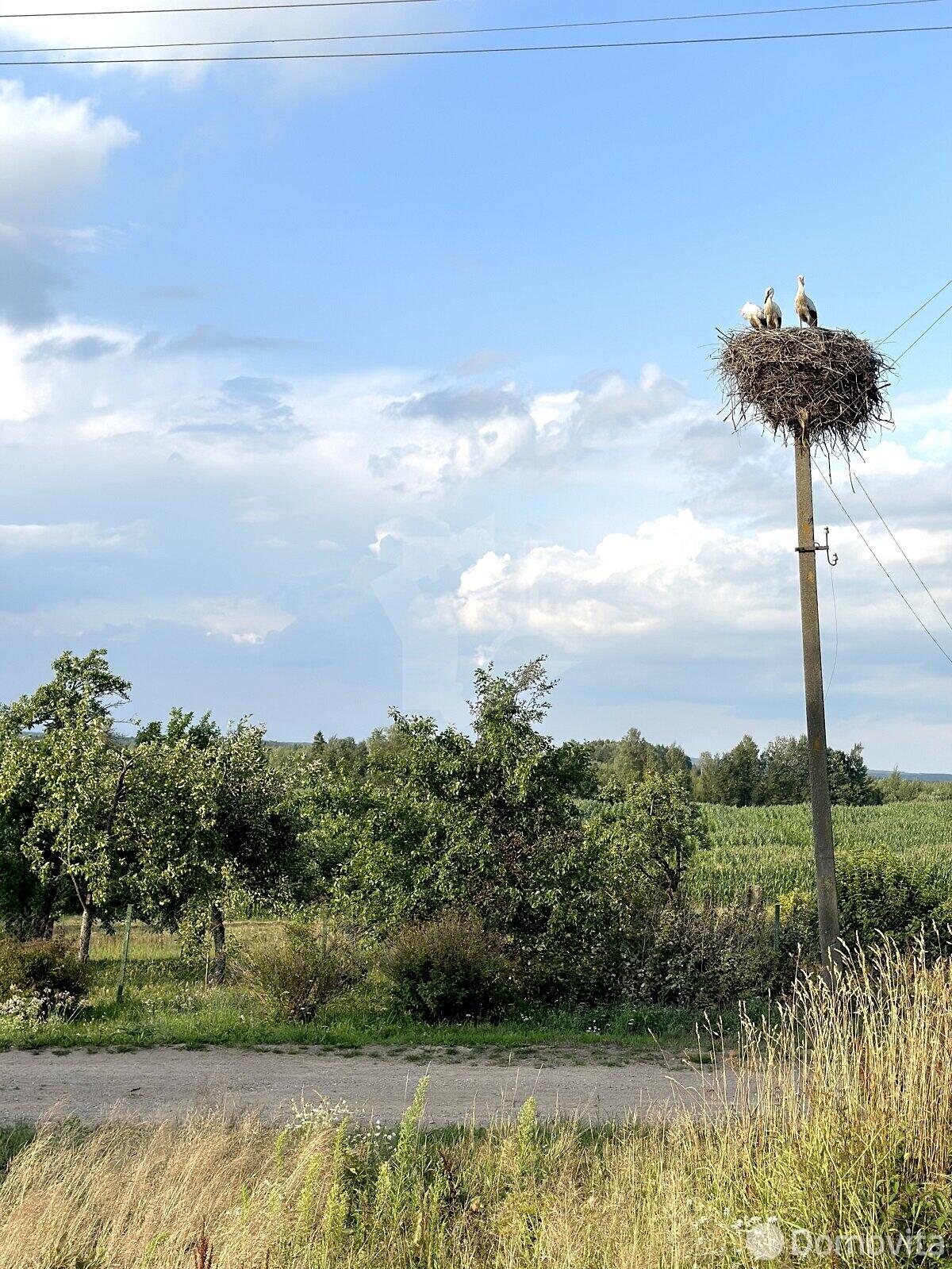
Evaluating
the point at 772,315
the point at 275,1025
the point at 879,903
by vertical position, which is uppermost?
the point at 772,315

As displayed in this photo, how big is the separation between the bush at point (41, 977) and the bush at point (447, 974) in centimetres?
458

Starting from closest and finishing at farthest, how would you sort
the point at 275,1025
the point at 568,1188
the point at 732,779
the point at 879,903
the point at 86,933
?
the point at 568,1188 → the point at 275,1025 → the point at 879,903 → the point at 86,933 → the point at 732,779

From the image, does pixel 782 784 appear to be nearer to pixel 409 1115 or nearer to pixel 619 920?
pixel 619 920

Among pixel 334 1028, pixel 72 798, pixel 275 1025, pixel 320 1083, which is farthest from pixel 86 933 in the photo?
pixel 320 1083

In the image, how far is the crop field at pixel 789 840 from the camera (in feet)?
105

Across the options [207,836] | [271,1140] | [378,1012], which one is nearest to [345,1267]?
[271,1140]

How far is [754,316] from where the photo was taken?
47.4 ft

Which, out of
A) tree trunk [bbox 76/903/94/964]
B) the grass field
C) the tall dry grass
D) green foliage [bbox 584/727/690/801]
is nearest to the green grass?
the grass field

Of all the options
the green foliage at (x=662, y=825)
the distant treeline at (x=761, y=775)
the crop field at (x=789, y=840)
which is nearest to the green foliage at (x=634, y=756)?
the distant treeline at (x=761, y=775)

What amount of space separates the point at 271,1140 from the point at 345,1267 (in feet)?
7.47

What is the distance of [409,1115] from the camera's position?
6.23 m

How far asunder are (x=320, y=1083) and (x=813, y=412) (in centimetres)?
1014

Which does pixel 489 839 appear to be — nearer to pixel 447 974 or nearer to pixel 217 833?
pixel 447 974
